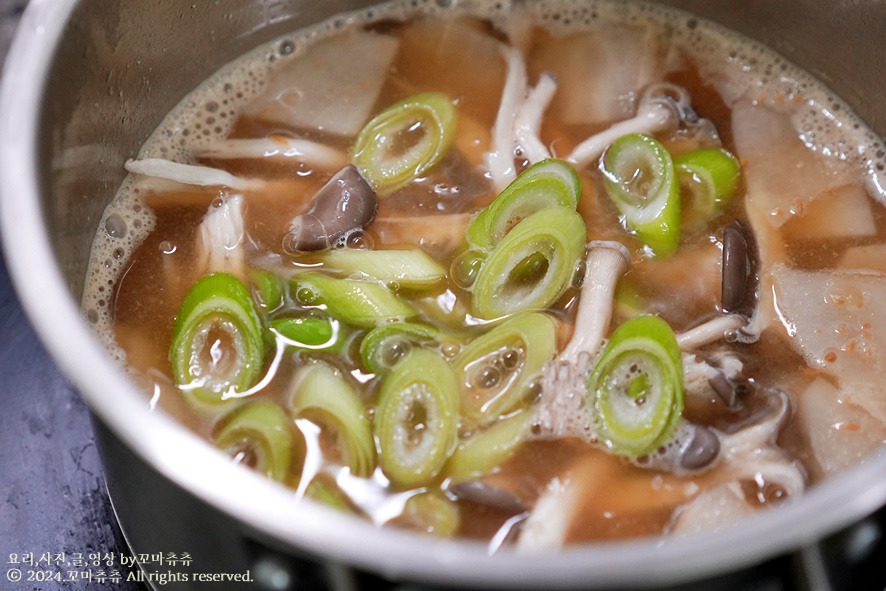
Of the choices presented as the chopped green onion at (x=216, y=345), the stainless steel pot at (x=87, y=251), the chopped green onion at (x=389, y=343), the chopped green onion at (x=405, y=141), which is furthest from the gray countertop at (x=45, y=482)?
the chopped green onion at (x=405, y=141)

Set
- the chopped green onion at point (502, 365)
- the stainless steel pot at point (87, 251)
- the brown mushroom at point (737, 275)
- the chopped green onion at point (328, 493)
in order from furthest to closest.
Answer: the brown mushroom at point (737, 275)
the chopped green onion at point (502, 365)
the chopped green onion at point (328, 493)
the stainless steel pot at point (87, 251)

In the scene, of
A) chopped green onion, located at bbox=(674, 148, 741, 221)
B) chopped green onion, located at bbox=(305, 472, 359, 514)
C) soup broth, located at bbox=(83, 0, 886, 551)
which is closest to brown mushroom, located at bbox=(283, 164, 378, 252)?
soup broth, located at bbox=(83, 0, 886, 551)

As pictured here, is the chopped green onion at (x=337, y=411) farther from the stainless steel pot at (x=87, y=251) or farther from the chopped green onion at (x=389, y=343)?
the stainless steel pot at (x=87, y=251)

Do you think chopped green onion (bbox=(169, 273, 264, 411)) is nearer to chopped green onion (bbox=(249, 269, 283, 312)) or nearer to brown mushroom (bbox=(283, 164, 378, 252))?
chopped green onion (bbox=(249, 269, 283, 312))

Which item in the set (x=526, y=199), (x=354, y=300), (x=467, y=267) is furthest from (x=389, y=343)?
(x=526, y=199)

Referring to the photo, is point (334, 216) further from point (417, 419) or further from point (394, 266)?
point (417, 419)

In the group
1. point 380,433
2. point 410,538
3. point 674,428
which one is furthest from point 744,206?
point 410,538

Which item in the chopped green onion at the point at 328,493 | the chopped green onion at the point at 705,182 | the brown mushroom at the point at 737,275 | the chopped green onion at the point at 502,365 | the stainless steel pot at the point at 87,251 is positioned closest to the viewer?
the stainless steel pot at the point at 87,251
